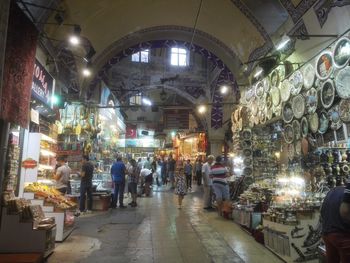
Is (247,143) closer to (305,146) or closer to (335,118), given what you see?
(305,146)

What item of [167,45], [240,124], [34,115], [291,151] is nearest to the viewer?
[291,151]

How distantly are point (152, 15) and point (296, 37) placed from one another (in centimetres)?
508

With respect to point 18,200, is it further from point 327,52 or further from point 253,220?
point 327,52

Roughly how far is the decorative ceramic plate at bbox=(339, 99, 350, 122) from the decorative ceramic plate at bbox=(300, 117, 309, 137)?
103 cm

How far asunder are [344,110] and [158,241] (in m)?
3.96

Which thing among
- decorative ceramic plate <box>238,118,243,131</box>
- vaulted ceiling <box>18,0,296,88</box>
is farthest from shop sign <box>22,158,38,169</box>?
decorative ceramic plate <box>238,118,243,131</box>

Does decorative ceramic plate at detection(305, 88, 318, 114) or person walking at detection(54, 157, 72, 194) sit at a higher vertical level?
decorative ceramic plate at detection(305, 88, 318, 114)

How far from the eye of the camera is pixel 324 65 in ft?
18.2

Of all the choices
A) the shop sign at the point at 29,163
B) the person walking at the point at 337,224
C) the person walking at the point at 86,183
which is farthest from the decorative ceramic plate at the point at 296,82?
the person walking at the point at 86,183

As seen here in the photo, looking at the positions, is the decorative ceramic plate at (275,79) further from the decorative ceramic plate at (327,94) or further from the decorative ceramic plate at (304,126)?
the decorative ceramic plate at (327,94)

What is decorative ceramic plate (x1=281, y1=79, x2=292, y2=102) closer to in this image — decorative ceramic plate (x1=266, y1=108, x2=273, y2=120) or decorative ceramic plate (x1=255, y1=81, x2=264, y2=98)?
decorative ceramic plate (x1=266, y1=108, x2=273, y2=120)

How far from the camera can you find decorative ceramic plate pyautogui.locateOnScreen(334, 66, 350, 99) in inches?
194

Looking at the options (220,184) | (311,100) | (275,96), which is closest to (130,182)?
(220,184)

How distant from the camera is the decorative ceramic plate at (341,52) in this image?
4913 mm
